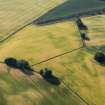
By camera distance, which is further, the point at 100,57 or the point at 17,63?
the point at 100,57

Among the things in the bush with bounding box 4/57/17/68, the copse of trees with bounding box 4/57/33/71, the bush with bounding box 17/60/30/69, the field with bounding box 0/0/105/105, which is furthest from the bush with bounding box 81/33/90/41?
the bush with bounding box 4/57/17/68

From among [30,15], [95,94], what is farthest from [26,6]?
A: [95,94]

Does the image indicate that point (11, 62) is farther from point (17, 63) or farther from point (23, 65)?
point (23, 65)

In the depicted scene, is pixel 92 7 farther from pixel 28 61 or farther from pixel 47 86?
pixel 47 86

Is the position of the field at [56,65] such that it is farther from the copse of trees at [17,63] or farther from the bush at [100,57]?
the bush at [100,57]

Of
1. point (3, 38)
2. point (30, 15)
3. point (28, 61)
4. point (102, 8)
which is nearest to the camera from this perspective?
point (28, 61)

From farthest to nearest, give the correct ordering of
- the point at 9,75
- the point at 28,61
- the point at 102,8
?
the point at 102,8, the point at 28,61, the point at 9,75

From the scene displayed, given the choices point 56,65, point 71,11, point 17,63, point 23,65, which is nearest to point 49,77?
point 56,65

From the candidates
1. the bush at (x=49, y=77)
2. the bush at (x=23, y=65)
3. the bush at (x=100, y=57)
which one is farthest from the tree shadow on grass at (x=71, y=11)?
the bush at (x=49, y=77)

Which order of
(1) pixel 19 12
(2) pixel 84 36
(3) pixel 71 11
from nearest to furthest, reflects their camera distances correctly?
(2) pixel 84 36 < (1) pixel 19 12 < (3) pixel 71 11

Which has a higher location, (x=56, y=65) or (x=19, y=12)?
(x=19, y=12)
